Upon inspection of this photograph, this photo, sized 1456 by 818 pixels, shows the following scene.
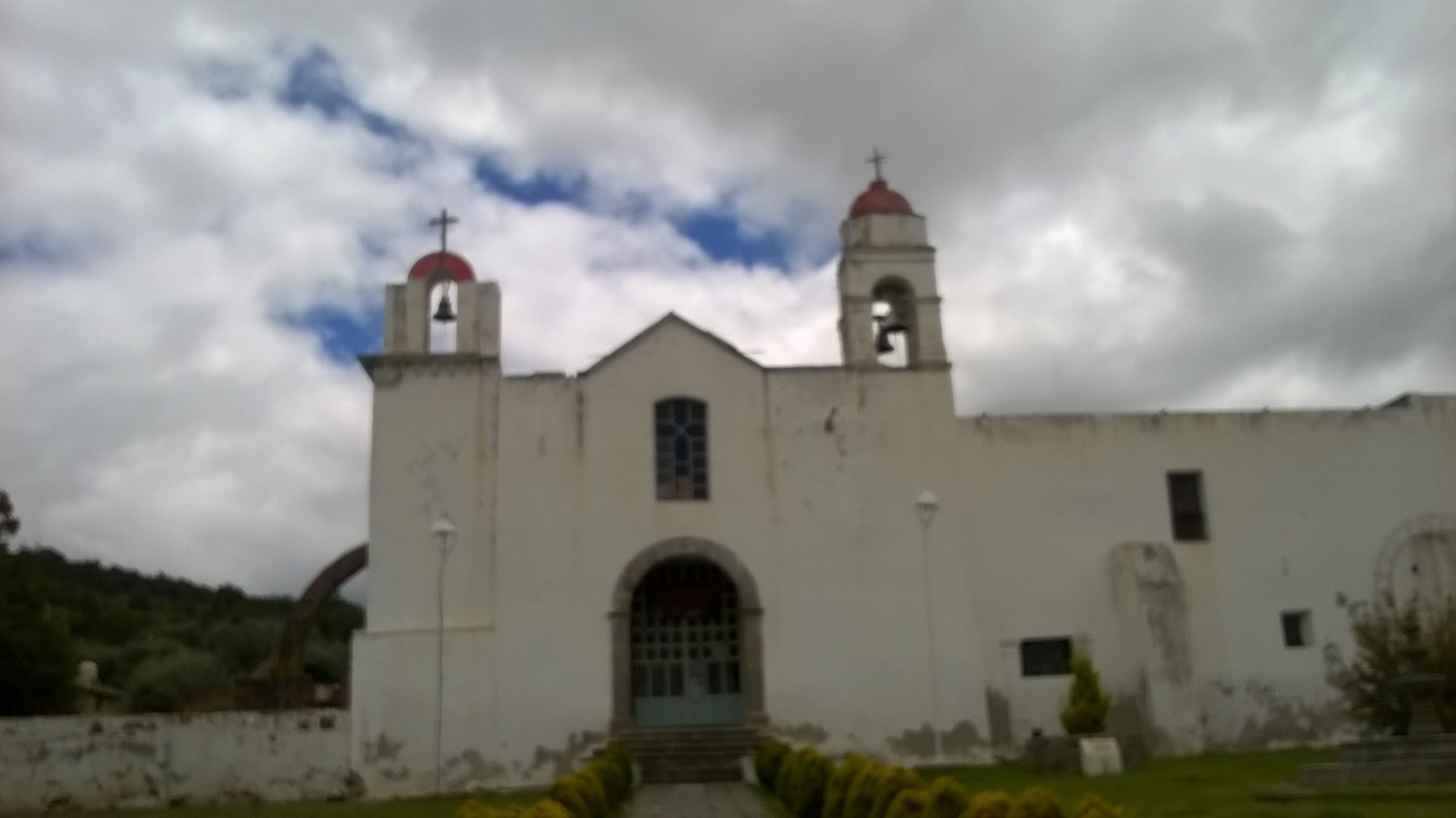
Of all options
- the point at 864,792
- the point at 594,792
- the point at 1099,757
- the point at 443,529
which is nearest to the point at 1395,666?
the point at 1099,757

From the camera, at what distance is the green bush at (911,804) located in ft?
30.8

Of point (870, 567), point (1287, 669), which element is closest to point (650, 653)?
point (870, 567)

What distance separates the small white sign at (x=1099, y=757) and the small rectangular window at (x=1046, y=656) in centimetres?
371

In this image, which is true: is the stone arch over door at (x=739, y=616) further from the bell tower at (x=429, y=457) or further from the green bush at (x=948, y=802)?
the green bush at (x=948, y=802)

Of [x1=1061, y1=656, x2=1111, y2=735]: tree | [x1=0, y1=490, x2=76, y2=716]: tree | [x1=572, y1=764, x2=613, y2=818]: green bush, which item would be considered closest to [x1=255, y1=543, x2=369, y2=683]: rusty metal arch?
[x1=0, y1=490, x2=76, y2=716]: tree

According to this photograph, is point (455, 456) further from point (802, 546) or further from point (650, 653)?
point (802, 546)

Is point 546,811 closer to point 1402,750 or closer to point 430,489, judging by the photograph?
point 1402,750

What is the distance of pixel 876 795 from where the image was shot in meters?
10.8

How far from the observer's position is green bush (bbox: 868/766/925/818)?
33.6 ft

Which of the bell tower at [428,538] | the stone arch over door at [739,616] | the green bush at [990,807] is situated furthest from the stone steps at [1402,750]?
the bell tower at [428,538]

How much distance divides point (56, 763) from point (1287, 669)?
19619mm

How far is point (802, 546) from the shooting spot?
67.3 feet

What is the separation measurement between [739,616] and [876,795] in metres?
9.74

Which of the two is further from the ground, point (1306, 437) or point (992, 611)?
point (1306, 437)
